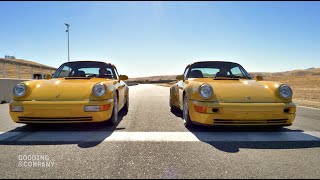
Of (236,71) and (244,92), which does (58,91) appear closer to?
(244,92)

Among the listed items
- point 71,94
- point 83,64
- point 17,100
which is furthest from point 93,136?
point 83,64

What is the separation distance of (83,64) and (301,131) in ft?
16.8

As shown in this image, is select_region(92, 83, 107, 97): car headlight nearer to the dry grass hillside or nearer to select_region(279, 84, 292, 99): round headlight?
select_region(279, 84, 292, 99): round headlight

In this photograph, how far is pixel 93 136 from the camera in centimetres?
446

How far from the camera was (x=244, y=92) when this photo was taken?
16.2 feet

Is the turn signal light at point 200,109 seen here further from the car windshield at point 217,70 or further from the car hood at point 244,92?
the car windshield at point 217,70

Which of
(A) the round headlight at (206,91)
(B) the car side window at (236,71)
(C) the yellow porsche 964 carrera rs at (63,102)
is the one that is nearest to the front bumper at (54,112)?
(C) the yellow porsche 964 carrera rs at (63,102)

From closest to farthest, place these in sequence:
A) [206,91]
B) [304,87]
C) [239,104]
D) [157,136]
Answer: [157,136]
[239,104]
[206,91]
[304,87]

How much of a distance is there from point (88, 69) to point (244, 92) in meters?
3.95

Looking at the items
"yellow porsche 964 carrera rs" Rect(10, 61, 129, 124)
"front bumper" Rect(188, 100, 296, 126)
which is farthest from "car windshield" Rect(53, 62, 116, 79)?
"front bumper" Rect(188, 100, 296, 126)

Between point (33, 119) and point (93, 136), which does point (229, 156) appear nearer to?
point (93, 136)

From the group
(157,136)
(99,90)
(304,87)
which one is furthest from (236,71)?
(304,87)

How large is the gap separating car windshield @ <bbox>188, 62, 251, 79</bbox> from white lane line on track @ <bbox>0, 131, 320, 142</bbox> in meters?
2.03

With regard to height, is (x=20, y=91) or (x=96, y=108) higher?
(x=20, y=91)
